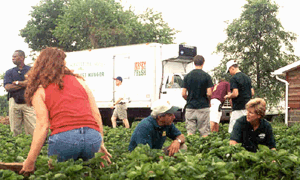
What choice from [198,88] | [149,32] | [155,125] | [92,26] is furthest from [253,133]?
[149,32]

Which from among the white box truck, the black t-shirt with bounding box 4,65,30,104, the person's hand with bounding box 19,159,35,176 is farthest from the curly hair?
the white box truck

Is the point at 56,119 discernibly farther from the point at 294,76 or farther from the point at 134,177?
the point at 294,76

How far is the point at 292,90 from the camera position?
65.4ft

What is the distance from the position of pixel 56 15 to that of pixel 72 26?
4.64 metres

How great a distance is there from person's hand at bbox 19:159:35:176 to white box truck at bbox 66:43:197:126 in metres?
12.8

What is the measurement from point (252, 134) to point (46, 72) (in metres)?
2.86

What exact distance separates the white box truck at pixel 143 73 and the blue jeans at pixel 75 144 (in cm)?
1260

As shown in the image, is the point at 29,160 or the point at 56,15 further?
the point at 56,15

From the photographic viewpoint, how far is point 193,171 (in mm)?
3471

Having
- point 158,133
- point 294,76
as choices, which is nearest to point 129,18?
point 294,76

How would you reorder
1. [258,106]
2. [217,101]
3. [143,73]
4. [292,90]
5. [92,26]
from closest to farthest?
[258,106], [217,101], [143,73], [292,90], [92,26]

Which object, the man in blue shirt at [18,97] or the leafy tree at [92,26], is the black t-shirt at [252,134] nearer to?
the man in blue shirt at [18,97]

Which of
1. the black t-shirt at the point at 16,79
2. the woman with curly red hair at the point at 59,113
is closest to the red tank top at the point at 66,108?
the woman with curly red hair at the point at 59,113

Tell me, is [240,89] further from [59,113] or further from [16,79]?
[59,113]
